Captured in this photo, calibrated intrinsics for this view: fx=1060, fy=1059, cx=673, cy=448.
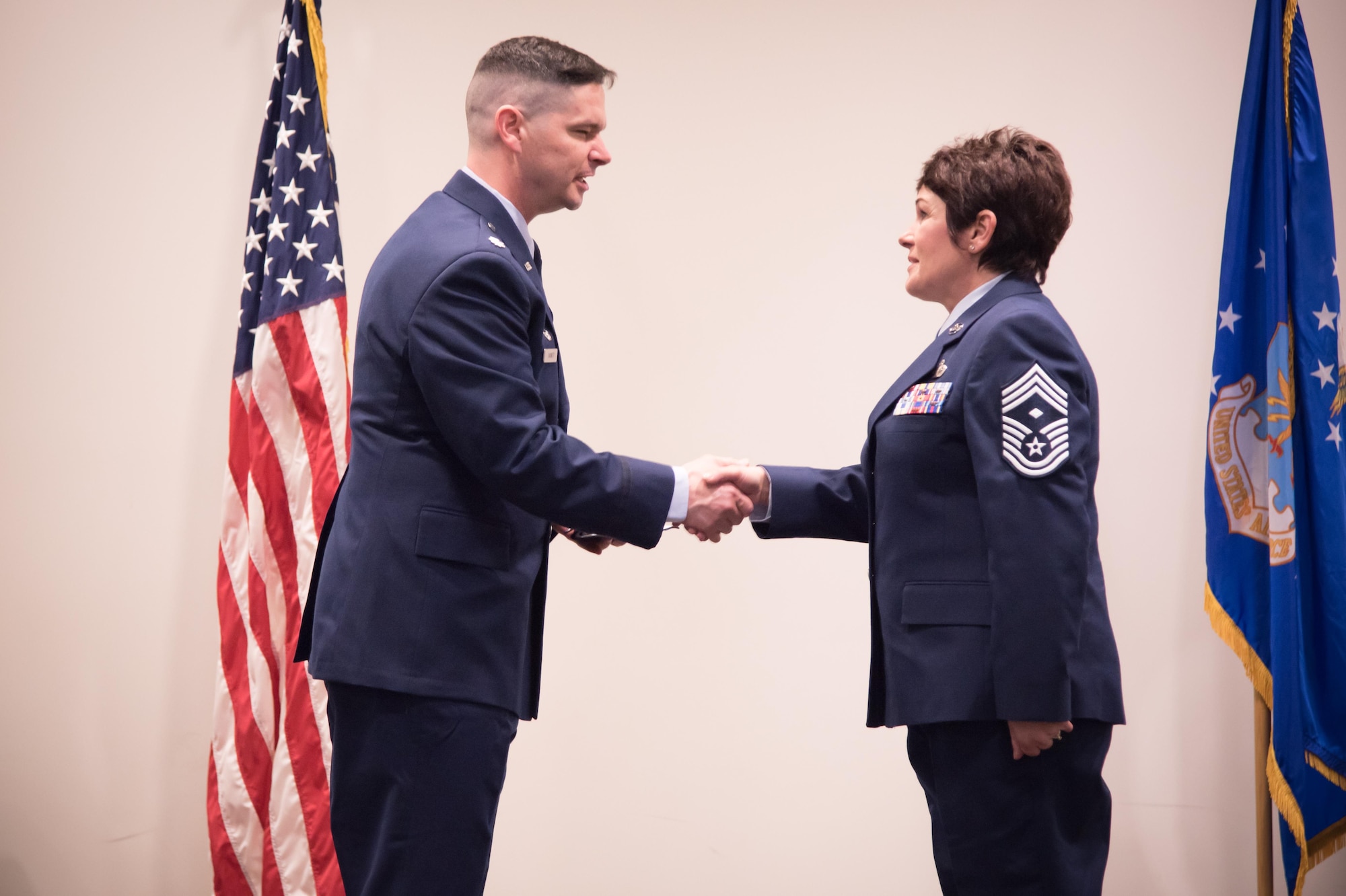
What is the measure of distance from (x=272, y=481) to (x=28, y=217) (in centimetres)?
123

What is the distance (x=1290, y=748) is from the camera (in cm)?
240

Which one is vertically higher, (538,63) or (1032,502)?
(538,63)

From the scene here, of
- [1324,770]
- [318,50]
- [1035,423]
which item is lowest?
[1324,770]

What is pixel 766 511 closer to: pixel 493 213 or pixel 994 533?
pixel 994 533

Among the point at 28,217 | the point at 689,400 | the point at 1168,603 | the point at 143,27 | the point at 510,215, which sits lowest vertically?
the point at 1168,603

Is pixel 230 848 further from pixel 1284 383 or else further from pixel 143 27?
pixel 1284 383

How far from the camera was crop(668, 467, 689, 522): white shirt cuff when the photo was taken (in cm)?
182

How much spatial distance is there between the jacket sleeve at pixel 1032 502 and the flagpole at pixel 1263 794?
51.4 inches

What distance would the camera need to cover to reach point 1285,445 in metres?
2.46

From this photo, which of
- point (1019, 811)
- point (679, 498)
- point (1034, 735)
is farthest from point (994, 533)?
point (679, 498)

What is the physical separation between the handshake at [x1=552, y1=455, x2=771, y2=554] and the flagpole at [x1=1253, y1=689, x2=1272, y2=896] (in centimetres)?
136

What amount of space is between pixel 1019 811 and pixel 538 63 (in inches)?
57.3

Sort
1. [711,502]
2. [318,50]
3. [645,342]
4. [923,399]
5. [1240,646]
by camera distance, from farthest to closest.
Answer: [645,342], [318,50], [1240,646], [711,502], [923,399]

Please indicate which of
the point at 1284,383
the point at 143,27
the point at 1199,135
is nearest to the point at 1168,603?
the point at 1284,383
